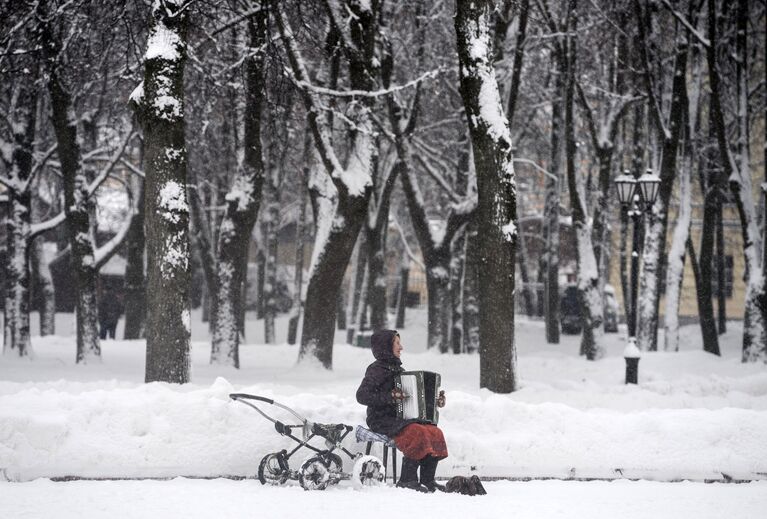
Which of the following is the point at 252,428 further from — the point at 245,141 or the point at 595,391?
the point at 245,141

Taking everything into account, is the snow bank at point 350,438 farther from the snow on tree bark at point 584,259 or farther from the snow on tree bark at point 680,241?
the snow on tree bark at point 680,241

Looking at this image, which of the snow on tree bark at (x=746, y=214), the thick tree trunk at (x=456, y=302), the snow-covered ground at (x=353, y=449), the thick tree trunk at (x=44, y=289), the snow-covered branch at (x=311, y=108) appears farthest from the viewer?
the thick tree trunk at (x=44, y=289)

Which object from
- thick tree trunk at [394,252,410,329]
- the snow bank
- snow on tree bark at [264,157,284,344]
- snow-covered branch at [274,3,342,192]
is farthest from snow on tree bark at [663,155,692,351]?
thick tree trunk at [394,252,410,329]

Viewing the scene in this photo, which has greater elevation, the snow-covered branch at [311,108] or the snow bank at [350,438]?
the snow-covered branch at [311,108]

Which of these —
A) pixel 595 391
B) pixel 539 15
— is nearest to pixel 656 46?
pixel 539 15

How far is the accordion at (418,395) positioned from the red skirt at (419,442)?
112 mm

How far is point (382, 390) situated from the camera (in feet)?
26.4

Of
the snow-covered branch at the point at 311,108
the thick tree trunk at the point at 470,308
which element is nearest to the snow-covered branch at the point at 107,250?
the snow-covered branch at the point at 311,108

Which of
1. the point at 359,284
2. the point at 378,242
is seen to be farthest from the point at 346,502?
the point at 359,284

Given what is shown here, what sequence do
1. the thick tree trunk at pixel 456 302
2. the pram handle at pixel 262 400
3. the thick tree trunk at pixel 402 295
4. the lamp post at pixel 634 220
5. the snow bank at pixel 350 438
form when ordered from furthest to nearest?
the thick tree trunk at pixel 402 295
the thick tree trunk at pixel 456 302
the lamp post at pixel 634 220
the snow bank at pixel 350 438
the pram handle at pixel 262 400

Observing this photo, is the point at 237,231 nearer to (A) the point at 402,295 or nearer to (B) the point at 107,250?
(B) the point at 107,250

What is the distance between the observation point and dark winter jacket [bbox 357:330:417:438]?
8.00m

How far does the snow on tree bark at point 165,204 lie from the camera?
34.4ft

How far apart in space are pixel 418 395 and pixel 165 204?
14.5 ft
